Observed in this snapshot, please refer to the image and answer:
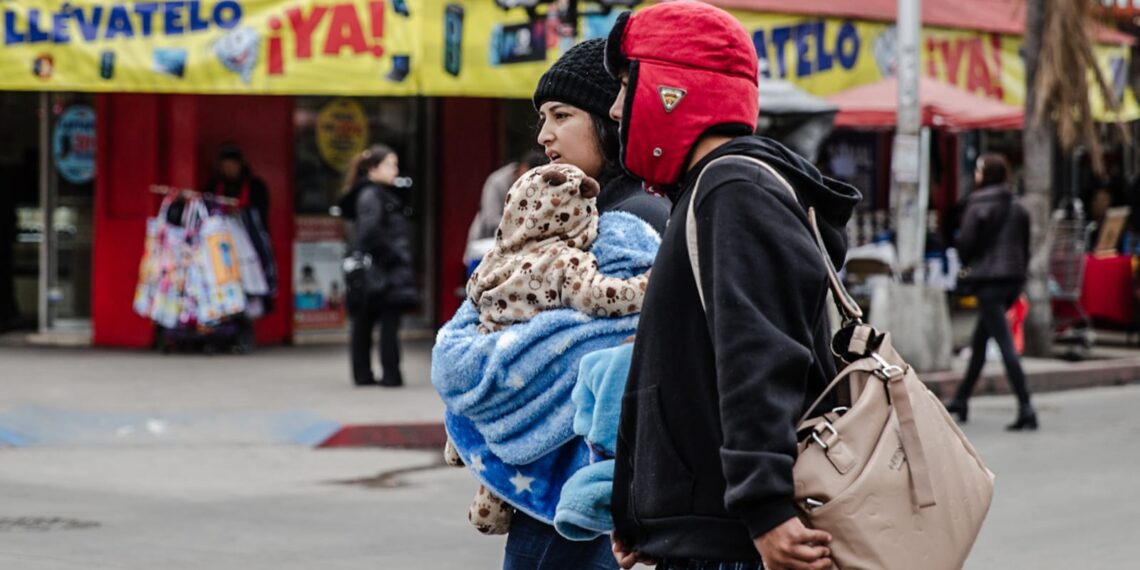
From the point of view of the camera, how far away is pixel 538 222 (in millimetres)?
3562

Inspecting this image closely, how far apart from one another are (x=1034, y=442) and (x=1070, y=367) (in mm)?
4339

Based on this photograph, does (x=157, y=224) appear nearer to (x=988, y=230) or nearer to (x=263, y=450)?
(x=263, y=450)

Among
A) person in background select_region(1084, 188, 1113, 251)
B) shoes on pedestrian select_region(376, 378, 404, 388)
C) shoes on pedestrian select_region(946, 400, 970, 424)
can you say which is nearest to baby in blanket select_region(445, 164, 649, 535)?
shoes on pedestrian select_region(946, 400, 970, 424)

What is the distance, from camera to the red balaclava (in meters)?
2.83

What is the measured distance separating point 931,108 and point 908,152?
184 centimetres

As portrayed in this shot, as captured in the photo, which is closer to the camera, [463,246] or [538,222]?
[538,222]

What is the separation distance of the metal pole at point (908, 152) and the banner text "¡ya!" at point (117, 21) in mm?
5688

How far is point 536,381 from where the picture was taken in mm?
3510

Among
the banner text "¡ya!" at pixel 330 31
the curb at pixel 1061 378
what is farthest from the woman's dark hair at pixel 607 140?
the banner text "¡ya!" at pixel 330 31

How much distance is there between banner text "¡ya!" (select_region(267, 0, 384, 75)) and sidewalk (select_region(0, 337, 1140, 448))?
2.71 m

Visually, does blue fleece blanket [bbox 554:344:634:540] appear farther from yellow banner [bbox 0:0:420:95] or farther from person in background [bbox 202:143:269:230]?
person in background [bbox 202:143:269:230]

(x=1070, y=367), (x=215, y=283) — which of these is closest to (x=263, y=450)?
(x=215, y=283)

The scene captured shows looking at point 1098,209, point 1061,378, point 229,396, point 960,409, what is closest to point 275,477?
point 229,396

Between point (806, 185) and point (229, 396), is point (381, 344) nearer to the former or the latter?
point (229, 396)
